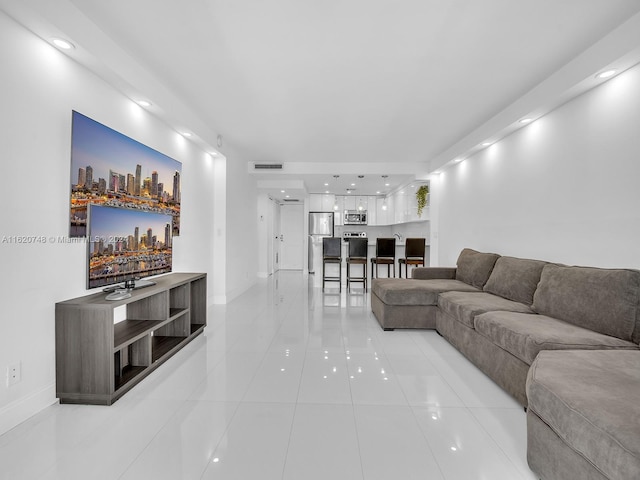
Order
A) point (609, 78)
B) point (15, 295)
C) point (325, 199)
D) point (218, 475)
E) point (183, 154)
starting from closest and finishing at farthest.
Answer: point (218, 475) < point (15, 295) < point (609, 78) < point (183, 154) < point (325, 199)

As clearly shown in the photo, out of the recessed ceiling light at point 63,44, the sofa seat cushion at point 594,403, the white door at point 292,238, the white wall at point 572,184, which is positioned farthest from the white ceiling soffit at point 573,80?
the white door at point 292,238

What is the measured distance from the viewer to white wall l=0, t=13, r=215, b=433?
1.79m

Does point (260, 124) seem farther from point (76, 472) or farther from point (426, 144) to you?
point (76, 472)

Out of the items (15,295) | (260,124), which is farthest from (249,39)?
(15,295)

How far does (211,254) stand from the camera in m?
4.84

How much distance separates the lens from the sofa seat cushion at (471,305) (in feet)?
9.08

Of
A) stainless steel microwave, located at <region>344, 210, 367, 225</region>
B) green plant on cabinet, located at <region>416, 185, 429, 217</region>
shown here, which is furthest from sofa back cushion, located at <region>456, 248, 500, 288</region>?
stainless steel microwave, located at <region>344, 210, 367, 225</region>

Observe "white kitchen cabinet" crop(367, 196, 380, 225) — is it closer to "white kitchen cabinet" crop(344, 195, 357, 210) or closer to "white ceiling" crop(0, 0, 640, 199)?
"white kitchen cabinet" crop(344, 195, 357, 210)

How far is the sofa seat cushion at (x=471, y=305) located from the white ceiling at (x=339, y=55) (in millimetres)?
1889

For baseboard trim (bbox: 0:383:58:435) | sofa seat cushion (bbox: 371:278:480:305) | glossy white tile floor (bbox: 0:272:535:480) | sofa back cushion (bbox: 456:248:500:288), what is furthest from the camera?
sofa back cushion (bbox: 456:248:500:288)

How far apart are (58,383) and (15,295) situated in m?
0.66

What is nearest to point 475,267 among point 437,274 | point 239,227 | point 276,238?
point 437,274

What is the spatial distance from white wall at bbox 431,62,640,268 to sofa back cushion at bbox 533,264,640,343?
375 millimetres

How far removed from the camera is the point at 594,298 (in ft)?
7.11
